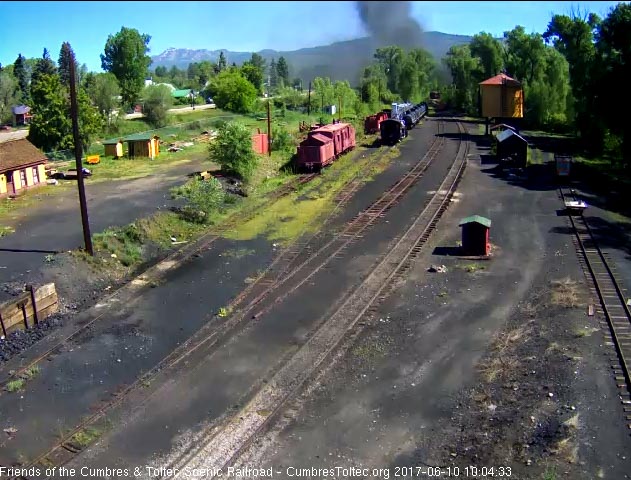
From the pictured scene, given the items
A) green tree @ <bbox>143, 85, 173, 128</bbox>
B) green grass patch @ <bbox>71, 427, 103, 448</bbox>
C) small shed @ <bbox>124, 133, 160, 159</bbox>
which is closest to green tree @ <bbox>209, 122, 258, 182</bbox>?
small shed @ <bbox>124, 133, 160, 159</bbox>

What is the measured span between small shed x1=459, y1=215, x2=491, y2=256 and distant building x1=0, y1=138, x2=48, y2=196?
2480 centimetres

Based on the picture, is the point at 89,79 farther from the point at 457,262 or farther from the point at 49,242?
the point at 457,262

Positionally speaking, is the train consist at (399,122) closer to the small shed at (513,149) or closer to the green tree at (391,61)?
the small shed at (513,149)

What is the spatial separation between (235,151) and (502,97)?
39.7 m

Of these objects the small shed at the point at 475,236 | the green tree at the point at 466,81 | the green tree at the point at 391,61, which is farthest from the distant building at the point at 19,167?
the green tree at the point at 391,61

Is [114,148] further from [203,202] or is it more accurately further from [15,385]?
[15,385]

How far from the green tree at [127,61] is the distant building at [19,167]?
54.7 metres

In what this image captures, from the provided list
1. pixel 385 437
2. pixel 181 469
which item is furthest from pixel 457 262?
pixel 181 469

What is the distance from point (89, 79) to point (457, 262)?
2270 inches

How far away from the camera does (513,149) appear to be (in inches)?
1716

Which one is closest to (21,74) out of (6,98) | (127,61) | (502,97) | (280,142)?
(6,98)

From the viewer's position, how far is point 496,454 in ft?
39.2

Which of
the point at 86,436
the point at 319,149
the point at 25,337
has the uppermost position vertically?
the point at 319,149

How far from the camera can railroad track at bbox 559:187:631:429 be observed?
14.6m
